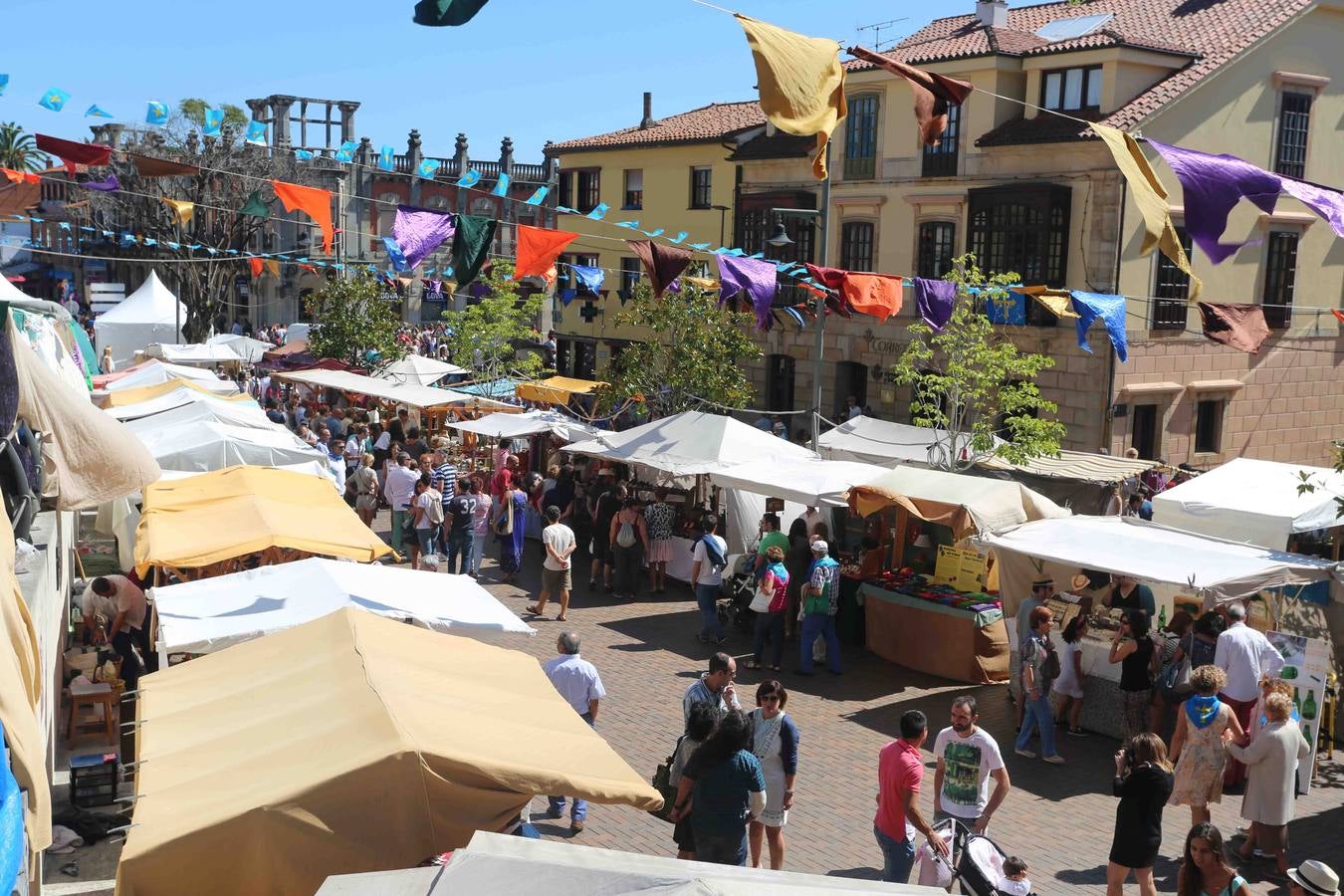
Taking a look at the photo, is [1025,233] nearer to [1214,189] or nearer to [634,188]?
[1214,189]

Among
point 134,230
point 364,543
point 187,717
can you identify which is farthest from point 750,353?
point 134,230

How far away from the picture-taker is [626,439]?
19250 millimetres

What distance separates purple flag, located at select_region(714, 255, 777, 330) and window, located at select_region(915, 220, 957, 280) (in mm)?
14412

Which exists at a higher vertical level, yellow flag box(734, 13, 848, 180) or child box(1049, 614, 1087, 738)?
yellow flag box(734, 13, 848, 180)

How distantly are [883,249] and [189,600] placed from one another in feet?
81.7

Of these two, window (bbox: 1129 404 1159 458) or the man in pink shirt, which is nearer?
the man in pink shirt

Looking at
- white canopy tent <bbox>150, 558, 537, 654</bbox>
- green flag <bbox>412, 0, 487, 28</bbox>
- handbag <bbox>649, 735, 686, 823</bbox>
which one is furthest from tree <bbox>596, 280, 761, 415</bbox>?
green flag <bbox>412, 0, 487, 28</bbox>

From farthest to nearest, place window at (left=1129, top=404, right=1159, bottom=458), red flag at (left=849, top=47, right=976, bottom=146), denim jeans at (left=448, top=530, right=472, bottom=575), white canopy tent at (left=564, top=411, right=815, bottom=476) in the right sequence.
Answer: window at (left=1129, top=404, right=1159, bottom=458)
white canopy tent at (left=564, top=411, right=815, bottom=476)
denim jeans at (left=448, top=530, right=472, bottom=575)
red flag at (left=849, top=47, right=976, bottom=146)

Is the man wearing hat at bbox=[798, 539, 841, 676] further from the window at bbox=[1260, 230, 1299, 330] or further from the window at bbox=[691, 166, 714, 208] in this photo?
the window at bbox=[691, 166, 714, 208]

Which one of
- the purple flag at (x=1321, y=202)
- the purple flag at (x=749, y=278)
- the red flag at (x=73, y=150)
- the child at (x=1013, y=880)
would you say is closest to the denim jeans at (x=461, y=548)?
the purple flag at (x=749, y=278)

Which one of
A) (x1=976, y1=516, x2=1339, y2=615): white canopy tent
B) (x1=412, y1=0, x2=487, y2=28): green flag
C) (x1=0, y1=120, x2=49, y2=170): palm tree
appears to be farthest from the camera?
(x1=0, y1=120, x2=49, y2=170): palm tree

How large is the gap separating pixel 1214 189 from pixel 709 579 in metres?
6.76

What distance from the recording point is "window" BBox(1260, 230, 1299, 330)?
28.7 metres

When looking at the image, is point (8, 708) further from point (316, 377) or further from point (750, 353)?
point (316, 377)
